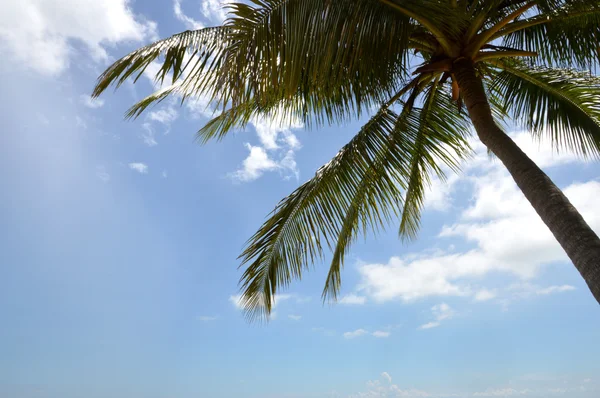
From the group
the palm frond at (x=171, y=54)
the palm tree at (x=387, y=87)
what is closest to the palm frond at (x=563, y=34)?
the palm tree at (x=387, y=87)

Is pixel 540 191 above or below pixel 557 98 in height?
below

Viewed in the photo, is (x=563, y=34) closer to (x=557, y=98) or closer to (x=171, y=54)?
(x=557, y=98)

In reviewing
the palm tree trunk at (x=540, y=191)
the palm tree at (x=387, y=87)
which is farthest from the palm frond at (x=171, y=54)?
the palm tree trunk at (x=540, y=191)

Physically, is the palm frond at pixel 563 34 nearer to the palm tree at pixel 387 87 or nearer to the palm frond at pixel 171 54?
the palm tree at pixel 387 87

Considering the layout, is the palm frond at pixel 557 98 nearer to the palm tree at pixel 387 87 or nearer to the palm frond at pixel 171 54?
the palm tree at pixel 387 87

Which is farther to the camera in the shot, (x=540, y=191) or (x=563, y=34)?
(x=563, y=34)

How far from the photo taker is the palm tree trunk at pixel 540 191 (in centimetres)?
297

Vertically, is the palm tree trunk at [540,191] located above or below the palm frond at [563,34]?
below

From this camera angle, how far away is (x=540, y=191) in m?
3.48

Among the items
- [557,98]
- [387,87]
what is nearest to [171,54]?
[387,87]

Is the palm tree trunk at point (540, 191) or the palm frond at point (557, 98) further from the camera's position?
the palm frond at point (557, 98)

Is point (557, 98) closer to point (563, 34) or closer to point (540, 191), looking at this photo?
point (563, 34)

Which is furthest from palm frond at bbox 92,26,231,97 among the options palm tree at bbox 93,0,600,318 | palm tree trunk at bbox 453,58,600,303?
palm tree trunk at bbox 453,58,600,303

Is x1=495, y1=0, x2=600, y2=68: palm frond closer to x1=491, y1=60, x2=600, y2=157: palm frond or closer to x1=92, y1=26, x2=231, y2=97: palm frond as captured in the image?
x1=491, y1=60, x2=600, y2=157: palm frond
